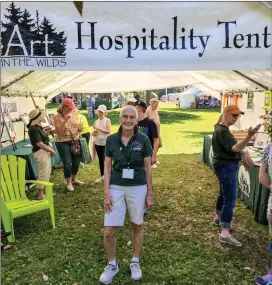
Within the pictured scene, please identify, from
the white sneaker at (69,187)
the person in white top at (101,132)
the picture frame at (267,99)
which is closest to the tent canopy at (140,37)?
the picture frame at (267,99)

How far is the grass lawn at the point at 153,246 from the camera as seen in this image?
3472 mm

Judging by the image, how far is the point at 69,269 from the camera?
361 cm

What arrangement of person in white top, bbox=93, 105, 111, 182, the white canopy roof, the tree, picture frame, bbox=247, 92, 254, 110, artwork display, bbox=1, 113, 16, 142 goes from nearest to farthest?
1. the tree
2. the white canopy roof
3. person in white top, bbox=93, 105, 111, 182
4. artwork display, bbox=1, 113, 16, 142
5. picture frame, bbox=247, 92, 254, 110

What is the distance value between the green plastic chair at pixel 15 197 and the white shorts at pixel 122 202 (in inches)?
62.4

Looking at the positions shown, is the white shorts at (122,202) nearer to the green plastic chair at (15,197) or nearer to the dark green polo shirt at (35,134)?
the green plastic chair at (15,197)

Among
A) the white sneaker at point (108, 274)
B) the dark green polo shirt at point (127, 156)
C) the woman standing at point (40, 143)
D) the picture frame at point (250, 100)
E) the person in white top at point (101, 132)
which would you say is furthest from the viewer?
the picture frame at point (250, 100)

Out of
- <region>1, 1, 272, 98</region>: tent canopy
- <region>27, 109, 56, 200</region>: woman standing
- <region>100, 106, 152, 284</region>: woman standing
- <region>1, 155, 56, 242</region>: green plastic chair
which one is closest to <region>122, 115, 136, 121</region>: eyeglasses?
<region>100, 106, 152, 284</region>: woman standing

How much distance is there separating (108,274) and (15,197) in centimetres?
200

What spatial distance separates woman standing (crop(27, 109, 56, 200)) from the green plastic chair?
1.77 ft

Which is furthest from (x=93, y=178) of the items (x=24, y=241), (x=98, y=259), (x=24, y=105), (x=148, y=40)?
(x=148, y=40)

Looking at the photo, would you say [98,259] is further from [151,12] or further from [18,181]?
[151,12]

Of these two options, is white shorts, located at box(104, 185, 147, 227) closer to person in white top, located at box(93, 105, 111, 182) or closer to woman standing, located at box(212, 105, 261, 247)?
woman standing, located at box(212, 105, 261, 247)

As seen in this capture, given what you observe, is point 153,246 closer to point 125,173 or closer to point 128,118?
point 125,173

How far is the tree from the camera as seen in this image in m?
2.90
